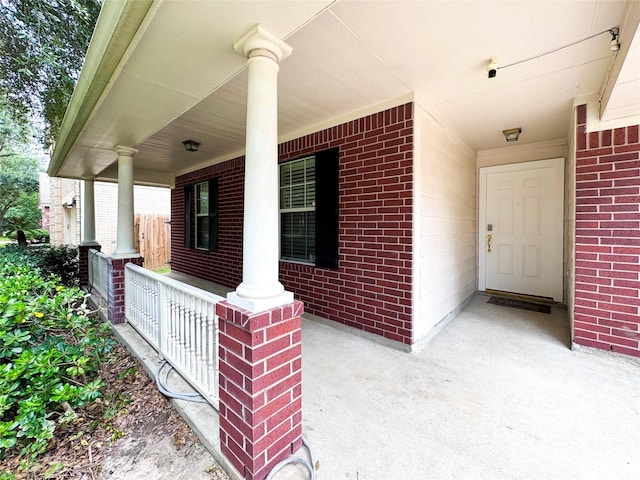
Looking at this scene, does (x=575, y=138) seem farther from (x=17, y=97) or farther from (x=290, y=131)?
(x=17, y=97)

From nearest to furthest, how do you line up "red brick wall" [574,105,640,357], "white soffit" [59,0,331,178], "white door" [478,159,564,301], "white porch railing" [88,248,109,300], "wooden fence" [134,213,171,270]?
1. "white soffit" [59,0,331,178]
2. "red brick wall" [574,105,640,357]
3. "white door" [478,159,564,301]
4. "white porch railing" [88,248,109,300]
5. "wooden fence" [134,213,171,270]

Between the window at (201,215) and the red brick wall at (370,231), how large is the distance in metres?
2.20

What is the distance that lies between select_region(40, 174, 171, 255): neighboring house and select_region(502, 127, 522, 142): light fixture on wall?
342 inches

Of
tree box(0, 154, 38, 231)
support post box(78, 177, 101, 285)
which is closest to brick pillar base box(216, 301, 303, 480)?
support post box(78, 177, 101, 285)

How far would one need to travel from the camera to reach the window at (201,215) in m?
5.41

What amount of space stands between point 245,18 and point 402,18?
95 centimetres

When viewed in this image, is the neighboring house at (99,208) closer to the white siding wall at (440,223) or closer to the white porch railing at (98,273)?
the white porch railing at (98,273)

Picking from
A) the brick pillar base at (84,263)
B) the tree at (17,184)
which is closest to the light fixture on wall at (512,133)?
the brick pillar base at (84,263)

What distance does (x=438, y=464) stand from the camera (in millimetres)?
1477

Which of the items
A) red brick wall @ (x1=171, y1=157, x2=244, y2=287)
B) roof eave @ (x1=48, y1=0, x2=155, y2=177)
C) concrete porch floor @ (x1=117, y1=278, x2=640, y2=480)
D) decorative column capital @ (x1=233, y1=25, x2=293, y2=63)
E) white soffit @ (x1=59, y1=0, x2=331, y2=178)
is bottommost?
concrete porch floor @ (x1=117, y1=278, x2=640, y2=480)

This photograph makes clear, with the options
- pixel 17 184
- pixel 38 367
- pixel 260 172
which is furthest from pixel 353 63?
pixel 17 184

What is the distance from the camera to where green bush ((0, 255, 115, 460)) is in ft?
4.89

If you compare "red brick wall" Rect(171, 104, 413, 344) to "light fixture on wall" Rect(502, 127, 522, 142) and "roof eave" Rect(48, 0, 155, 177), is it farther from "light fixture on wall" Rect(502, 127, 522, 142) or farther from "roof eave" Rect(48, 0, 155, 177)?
"roof eave" Rect(48, 0, 155, 177)

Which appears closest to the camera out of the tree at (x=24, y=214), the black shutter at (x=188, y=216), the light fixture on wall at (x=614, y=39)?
the light fixture on wall at (x=614, y=39)
